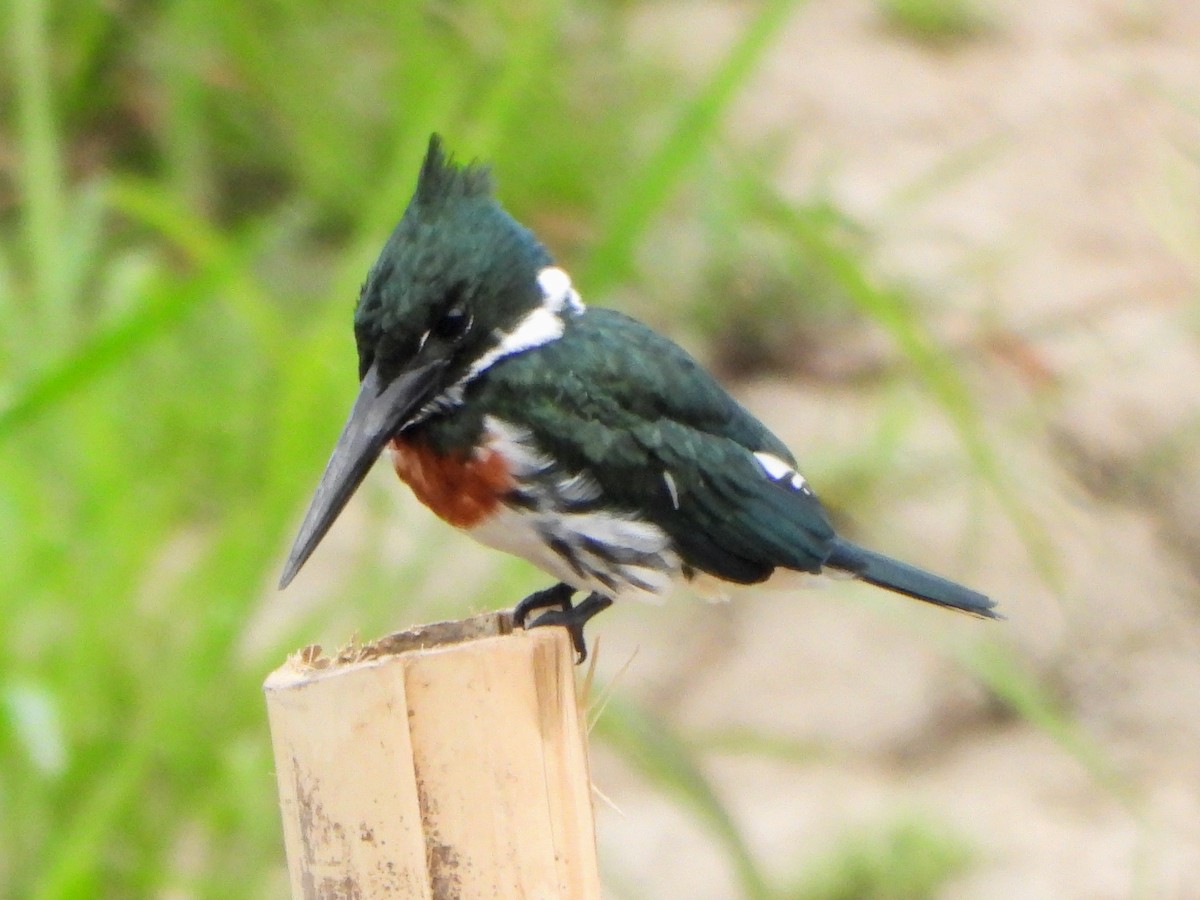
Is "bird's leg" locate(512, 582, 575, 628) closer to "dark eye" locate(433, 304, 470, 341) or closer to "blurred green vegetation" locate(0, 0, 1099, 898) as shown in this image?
"dark eye" locate(433, 304, 470, 341)

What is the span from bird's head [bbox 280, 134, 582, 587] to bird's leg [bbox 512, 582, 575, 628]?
0.69ft

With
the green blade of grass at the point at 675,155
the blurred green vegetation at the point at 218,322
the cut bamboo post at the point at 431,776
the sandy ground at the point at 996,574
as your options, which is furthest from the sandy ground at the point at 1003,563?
the cut bamboo post at the point at 431,776

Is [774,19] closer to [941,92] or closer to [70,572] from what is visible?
[70,572]

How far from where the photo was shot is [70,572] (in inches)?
102

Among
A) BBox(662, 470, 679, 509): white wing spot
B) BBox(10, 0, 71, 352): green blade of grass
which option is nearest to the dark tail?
BBox(662, 470, 679, 509): white wing spot

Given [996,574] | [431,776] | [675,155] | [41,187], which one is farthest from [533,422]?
[996,574]

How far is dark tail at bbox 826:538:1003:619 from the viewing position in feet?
5.43

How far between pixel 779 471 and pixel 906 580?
0.17 meters

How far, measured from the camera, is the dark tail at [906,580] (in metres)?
1.65

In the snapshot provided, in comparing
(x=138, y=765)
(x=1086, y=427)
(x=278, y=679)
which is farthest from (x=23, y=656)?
(x=1086, y=427)

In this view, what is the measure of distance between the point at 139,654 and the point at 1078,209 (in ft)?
9.26

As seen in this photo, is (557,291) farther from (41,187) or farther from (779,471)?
(41,187)

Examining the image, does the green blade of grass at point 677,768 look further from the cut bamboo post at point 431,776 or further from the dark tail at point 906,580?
the cut bamboo post at point 431,776

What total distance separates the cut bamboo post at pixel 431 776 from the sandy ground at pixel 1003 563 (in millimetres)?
1503
